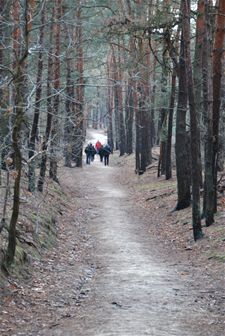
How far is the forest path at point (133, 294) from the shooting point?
24.2 ft

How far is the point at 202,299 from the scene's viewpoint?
902cm

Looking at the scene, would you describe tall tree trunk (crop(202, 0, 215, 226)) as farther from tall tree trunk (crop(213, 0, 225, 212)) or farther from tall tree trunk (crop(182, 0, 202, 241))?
tall tree trunk (crop(182, 0, 202, 241))

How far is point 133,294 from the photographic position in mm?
9156

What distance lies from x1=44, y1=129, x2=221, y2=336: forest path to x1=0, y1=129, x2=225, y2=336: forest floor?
1 cm

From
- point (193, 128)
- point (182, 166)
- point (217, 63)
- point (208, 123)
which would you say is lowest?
point (182, 166)

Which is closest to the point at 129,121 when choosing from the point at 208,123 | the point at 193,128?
the point at 208,123

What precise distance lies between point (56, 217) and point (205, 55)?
22.6ft

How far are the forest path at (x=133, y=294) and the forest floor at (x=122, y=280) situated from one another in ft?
0.05

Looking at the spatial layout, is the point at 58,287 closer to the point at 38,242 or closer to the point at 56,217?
the point at 38,242

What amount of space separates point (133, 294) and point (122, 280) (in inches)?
44.2

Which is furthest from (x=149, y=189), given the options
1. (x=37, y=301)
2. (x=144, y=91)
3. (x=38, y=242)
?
(x=37, y=301)

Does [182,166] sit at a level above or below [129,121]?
below

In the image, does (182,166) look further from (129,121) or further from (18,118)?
(129,121)

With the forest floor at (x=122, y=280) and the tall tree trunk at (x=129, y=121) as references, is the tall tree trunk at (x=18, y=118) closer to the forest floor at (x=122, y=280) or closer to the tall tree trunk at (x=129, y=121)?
the forest floor at (x=122, y=280)
